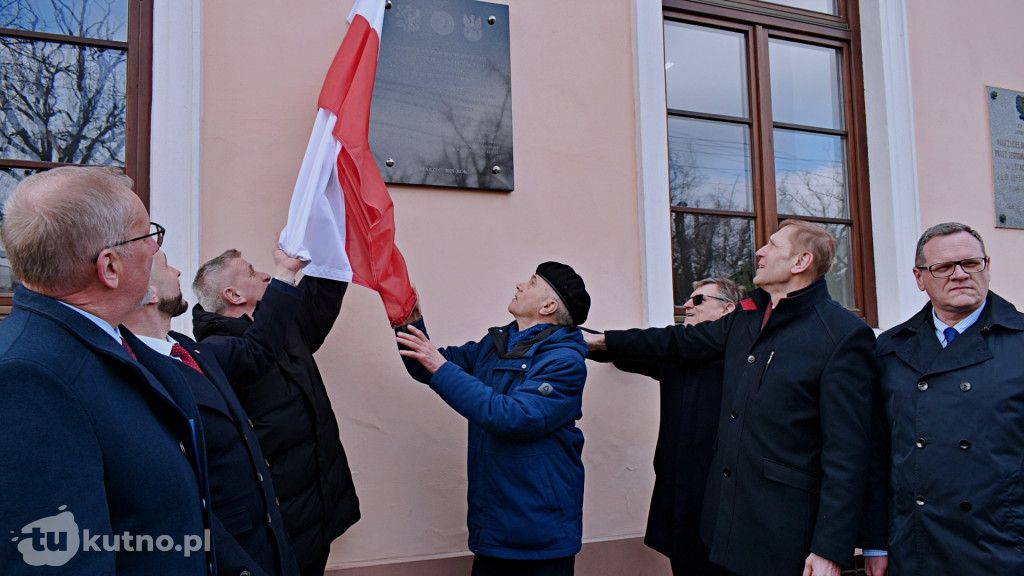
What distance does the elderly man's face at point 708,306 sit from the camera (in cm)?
→ 331

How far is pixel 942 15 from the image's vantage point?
4578 mm

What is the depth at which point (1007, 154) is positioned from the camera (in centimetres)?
466

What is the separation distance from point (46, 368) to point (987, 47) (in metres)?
5.50

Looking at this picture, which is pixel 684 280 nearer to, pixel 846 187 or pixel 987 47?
pixel 846 187

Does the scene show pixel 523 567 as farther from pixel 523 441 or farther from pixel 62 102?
pixel 62 102

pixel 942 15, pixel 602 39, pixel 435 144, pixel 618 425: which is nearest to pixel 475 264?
pixel 435 144

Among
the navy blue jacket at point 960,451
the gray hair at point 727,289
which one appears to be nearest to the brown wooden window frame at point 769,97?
the gray hair at point 727,289

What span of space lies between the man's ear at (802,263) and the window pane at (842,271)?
2.10m

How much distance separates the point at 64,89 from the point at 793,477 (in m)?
3.27

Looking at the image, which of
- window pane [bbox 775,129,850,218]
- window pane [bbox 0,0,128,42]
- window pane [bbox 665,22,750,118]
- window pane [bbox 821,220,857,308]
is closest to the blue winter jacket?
window pane [bbox 0,0,128,42]

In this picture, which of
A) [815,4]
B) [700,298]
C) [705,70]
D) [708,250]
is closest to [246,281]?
[700,298]

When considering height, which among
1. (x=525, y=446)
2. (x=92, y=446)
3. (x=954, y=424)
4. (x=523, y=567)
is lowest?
(x=523, y=567)

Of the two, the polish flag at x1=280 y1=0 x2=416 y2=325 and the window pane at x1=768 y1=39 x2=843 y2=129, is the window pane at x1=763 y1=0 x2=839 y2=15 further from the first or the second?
the polish flag at x1=280 y1=0 x2=416 y2=325

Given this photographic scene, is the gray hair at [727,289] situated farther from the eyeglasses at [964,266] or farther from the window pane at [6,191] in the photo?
the window pane at [6,191]
